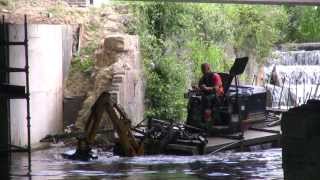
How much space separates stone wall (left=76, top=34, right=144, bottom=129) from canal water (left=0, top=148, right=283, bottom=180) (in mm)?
2753

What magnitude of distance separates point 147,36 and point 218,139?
7.19m

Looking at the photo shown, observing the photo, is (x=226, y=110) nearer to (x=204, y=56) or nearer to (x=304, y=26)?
(x=204, y=56)

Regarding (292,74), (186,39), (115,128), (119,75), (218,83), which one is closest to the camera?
(115,128)

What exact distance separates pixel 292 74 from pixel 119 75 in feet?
48.7

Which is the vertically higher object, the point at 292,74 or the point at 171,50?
the point at 171,50

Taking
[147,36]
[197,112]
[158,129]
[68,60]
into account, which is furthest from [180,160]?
[147,36]

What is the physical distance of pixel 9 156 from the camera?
50.3 feet

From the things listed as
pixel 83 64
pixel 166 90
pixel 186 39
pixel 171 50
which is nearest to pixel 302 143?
pixel 83 64

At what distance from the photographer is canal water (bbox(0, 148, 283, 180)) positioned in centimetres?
1210

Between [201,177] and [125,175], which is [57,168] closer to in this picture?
[125,175]

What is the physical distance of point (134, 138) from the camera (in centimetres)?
1523

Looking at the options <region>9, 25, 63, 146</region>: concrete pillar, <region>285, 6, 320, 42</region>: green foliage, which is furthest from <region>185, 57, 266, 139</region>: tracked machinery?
<region>285, 6, 320, 42</region>: green foliage

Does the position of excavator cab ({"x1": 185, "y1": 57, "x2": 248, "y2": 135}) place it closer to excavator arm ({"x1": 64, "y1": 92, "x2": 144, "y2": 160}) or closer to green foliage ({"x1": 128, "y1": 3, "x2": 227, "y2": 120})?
excavator arm ({"x1": 64, "y1": 92, "x2": 144, "y2": 160})

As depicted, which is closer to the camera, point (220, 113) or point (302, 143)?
point (302, 143)
